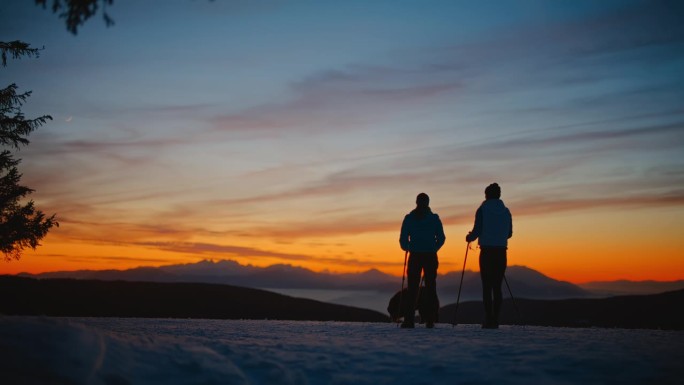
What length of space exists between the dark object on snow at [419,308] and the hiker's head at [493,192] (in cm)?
245

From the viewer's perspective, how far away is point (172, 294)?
21719 millimetres

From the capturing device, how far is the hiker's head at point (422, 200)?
36.1 feet

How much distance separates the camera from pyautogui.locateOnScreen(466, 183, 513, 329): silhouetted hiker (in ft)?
33.9

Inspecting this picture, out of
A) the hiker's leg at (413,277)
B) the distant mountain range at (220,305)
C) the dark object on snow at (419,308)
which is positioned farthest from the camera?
the distant mountain range at (220,305)

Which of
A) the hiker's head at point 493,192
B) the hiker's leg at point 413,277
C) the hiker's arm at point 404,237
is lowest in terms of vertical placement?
the hiker's leg at point 413,277

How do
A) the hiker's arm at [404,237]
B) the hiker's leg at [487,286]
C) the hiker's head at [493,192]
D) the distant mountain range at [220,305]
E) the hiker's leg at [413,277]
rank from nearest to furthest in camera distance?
1. the hiker's leg at [487,286]
2. the hiker's leg at [413,277]
3. the hiker's head at [493,192]
4. the hiker's arm at [404,237]
5. the distant mountain range at [220,305]

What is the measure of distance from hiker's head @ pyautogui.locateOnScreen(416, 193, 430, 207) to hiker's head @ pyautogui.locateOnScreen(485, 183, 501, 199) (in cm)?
116

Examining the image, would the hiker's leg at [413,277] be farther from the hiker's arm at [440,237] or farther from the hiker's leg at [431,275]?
the hiker's arm at [440,237]

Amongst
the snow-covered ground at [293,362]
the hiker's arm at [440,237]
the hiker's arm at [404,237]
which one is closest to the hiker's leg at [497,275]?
the hiker's arm at [440,237]

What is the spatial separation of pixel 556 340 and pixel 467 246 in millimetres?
5739

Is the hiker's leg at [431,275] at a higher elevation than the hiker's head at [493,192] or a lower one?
lower

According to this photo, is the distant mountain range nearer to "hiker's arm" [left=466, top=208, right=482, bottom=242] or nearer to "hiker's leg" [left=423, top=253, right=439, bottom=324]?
"hiker's leg" [left=423, top=253, right=439, bottom=324]

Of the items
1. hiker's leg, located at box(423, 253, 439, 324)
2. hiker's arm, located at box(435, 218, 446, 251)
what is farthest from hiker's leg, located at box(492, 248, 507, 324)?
hiker's leg, located at box(423, 253, 439, 324)

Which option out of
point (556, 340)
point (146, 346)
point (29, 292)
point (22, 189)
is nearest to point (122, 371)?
point (146, 346)
